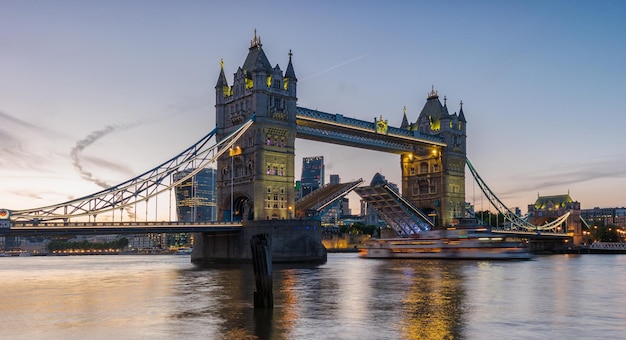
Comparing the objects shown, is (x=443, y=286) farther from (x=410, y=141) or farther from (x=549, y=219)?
(x=549, y=219)

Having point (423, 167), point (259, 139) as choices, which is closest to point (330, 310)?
point (259, 139)

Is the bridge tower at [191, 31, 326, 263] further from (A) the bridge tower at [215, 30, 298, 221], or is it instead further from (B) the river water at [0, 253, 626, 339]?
(B) the river water at [0, 253, 626, 339]

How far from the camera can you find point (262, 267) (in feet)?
84.0

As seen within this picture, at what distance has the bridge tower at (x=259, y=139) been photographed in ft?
246

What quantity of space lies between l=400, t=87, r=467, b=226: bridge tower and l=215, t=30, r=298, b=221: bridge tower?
35967mm

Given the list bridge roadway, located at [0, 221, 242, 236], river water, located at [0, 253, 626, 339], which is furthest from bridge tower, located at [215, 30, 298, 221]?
river water, located at [0, 253, 626, 339]

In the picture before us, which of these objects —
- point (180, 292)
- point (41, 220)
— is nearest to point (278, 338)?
point (180, 292)

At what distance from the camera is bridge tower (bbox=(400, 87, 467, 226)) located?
10525cm

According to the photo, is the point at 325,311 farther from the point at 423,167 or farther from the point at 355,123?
the point at 423,167

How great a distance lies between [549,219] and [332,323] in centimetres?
14934

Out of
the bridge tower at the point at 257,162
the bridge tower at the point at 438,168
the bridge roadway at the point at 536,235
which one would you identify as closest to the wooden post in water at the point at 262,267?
the bridge tower at the point at 257,162

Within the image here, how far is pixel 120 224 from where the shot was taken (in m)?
60.9

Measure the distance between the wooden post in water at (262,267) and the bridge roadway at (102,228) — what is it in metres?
36.9

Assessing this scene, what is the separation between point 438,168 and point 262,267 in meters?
84.1
